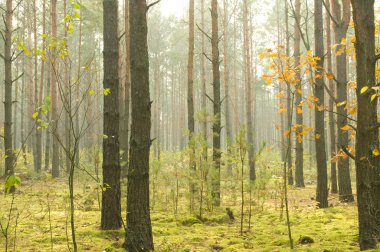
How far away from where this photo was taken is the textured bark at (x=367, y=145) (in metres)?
3.10

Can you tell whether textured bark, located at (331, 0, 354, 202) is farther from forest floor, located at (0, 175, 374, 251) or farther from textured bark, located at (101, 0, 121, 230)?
→ textured bark, located at (101, 0, 121, 230)

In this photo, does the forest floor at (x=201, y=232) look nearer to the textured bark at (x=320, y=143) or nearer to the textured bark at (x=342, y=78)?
the textured bark at (x=320, y=143)

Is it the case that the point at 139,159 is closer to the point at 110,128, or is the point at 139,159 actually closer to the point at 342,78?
the point at 110,128

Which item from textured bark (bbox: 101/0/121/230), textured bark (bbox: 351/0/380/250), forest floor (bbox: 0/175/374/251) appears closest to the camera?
textured bark (bbox: 351/0/380/250)

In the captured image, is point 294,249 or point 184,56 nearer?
point 294,249

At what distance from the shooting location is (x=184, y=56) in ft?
88.5

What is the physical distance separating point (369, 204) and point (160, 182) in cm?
578

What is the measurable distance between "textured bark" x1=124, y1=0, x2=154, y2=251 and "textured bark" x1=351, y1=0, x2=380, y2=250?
2.41 metres

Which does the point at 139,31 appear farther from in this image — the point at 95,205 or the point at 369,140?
the point at 95,205

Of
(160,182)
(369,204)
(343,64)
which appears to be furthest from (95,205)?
(343,64)

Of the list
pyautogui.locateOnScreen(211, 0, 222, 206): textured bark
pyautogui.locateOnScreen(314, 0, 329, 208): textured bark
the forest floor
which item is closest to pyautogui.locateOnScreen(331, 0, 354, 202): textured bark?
pyautogui.locateOnScreen(314, 0, 329, 208): textured bark

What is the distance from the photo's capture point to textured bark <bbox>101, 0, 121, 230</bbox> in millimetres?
5281

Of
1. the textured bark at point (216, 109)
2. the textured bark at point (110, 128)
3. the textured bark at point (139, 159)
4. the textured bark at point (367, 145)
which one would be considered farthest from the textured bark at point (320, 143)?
the textured bark at point (139, 159)

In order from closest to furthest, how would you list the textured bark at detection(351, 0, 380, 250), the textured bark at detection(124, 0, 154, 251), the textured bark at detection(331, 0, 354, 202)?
the textured bark at detection(351, 0, 380, 250) < the textured bark at detection(124, 0, 154, 251) < the textured bark at detection(331, 0, 354, 202)
